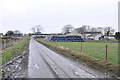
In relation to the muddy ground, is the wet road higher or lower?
lower

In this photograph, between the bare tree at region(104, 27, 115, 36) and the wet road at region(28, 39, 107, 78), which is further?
the bare tree at region(104, 27, 115, 36)

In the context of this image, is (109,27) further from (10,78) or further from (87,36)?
(10,78)

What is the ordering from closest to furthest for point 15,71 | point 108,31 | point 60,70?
point 15,71
point 60,70
point 108,31

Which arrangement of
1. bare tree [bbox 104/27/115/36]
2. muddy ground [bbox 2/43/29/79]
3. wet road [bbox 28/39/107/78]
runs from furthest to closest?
bare tree [bbox 104/27/115/36] < wet road [bbox 28/39/107/78] < muddy ground [bbox 2/43/29/79]

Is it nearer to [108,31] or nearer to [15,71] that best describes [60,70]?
[15,71]

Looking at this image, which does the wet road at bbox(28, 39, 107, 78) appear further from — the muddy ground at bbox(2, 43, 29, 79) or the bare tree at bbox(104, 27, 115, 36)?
the bare tree at bbox(104, 27, 115, 36)

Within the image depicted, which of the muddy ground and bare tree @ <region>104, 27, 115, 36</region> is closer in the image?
the muddy ground

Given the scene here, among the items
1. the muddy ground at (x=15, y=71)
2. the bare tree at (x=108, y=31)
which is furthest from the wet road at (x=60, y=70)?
the bare tree at (x=108, y=31)

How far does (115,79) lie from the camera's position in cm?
477

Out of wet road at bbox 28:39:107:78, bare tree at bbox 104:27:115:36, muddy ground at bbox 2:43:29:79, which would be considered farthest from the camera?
bare tree at bbox 104:27:115:36

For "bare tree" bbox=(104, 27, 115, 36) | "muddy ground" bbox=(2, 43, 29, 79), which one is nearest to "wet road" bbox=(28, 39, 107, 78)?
"muddy ground" bbox=(2, 43, 29, 79)

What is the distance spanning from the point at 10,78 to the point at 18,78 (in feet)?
1.17

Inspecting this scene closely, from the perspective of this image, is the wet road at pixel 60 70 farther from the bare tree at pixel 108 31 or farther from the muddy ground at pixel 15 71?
the bare tree at pixel 108 31

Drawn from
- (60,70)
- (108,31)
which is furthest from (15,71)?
(108,31)
